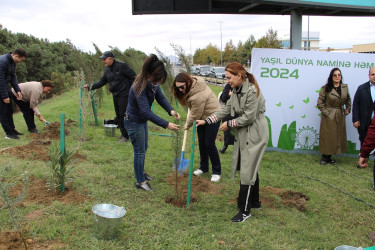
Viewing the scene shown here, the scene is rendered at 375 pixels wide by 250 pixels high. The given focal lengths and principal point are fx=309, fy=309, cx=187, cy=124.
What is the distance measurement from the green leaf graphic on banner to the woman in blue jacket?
3.32 metres

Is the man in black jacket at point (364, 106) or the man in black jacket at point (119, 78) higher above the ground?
the man in black jacket at point (119, 78)

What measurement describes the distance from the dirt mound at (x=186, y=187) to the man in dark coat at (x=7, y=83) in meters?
3.82

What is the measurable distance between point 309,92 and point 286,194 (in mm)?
2959

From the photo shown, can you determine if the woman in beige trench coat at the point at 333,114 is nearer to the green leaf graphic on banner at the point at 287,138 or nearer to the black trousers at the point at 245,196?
the green leaf graphic on banner at the point at 287,138

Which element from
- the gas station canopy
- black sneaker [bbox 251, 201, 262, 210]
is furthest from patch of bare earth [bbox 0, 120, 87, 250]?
the gas station canopy

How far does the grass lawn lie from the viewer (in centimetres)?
297

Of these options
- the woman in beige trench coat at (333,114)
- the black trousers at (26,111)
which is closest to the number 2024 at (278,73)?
the woman in beige trench coat at (333,114)

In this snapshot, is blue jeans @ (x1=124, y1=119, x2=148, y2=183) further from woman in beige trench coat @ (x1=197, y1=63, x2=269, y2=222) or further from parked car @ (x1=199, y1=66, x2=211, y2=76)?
parked car @ (x1=199, y1=66, x2=211, y2=76)

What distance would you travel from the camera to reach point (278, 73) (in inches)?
249

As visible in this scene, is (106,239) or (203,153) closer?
(106,239)

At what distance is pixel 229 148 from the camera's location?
22.0 ft

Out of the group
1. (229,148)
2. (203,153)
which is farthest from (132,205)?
(229,148)

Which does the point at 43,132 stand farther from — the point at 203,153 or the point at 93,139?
the point at 203,153

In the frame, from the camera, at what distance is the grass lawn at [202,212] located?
2.97 metres
